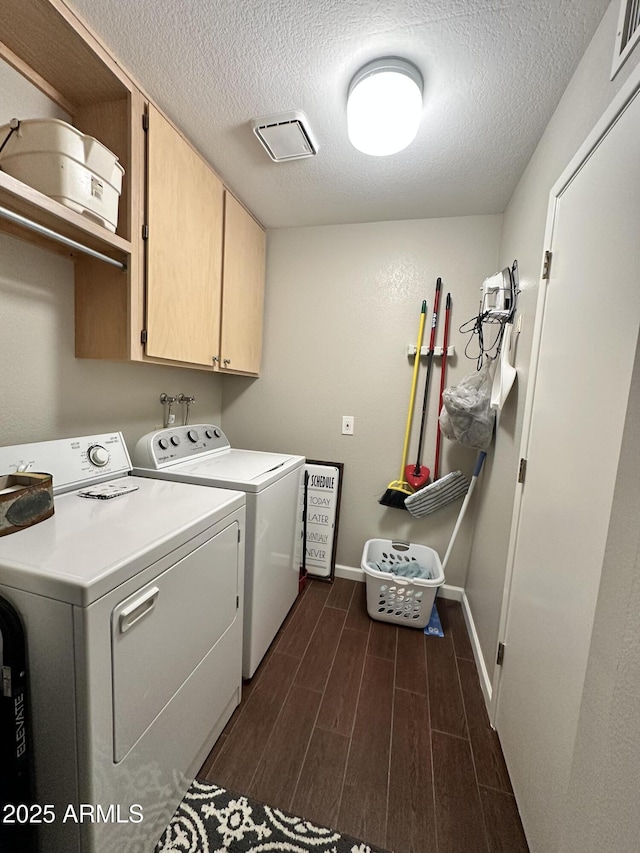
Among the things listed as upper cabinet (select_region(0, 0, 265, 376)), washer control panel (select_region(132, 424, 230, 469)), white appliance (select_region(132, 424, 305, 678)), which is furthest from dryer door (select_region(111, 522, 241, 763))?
A: upper cabinet (select_region(0, 0, 265, 376))

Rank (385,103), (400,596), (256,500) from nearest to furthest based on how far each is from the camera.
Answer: (385,103) < (256,500) < (400,596)

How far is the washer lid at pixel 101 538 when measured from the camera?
2.22ft

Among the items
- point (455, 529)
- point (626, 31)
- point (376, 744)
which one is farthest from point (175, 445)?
point (626, 31)

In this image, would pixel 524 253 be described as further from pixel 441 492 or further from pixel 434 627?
pixel 434 627

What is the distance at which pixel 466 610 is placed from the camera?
2014 mm

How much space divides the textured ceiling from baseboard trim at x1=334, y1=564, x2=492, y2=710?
2.34 m

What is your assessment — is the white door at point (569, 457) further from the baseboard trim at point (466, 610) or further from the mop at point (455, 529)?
the mop at point (455, 529)

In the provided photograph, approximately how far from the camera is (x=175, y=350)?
1.49 metres

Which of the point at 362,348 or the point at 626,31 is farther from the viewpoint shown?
the point at 362,348

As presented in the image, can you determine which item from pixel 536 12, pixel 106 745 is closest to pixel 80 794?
pixel 106 745

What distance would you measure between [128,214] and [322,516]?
195 cm

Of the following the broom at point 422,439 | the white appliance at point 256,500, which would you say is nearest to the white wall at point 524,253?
the broom at point 422,439

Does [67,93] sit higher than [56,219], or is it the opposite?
[67,93]

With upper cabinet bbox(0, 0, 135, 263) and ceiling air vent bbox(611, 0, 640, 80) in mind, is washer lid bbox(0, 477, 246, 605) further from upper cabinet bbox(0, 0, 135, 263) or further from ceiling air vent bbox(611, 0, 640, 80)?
ceiling air vent bbox(611, 0, 640, 80)
